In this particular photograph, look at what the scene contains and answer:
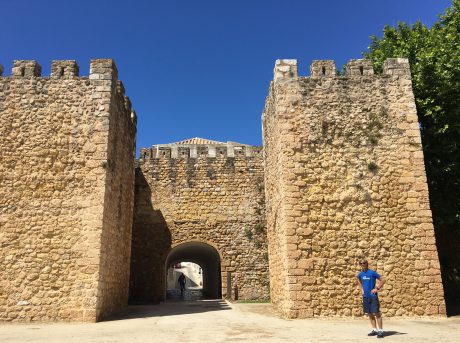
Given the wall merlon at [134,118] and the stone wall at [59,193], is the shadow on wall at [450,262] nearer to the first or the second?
the stone wall at [59,193]

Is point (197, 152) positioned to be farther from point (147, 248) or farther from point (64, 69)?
point (64, 69)

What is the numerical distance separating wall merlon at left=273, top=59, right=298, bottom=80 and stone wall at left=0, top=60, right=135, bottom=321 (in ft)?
13.8

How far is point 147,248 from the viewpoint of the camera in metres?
15.6

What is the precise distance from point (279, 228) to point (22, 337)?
6017mm

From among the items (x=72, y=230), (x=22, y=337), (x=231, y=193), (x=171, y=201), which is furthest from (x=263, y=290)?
(x=22, y=337)

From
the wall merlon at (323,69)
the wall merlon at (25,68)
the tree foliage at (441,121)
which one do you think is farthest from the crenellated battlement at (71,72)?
the tree foliage at (441,121)

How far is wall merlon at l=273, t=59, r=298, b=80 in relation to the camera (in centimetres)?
1065

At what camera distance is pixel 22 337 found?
7047mm

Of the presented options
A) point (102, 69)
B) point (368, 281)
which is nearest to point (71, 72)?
point (102, 69)

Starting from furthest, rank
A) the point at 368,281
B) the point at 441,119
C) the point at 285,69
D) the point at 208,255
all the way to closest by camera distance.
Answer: the point at 208,255 < the point at 441,119 < the point at 285,69 < the point at 368,281

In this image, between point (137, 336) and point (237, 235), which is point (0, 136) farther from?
point (237, 235)

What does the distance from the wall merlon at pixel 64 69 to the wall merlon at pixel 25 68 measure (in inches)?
16.9

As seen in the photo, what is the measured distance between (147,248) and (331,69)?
9257 mm

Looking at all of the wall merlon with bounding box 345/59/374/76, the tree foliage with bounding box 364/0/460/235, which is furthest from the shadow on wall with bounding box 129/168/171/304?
the tree foliage with bounding box 364/0/460/235
